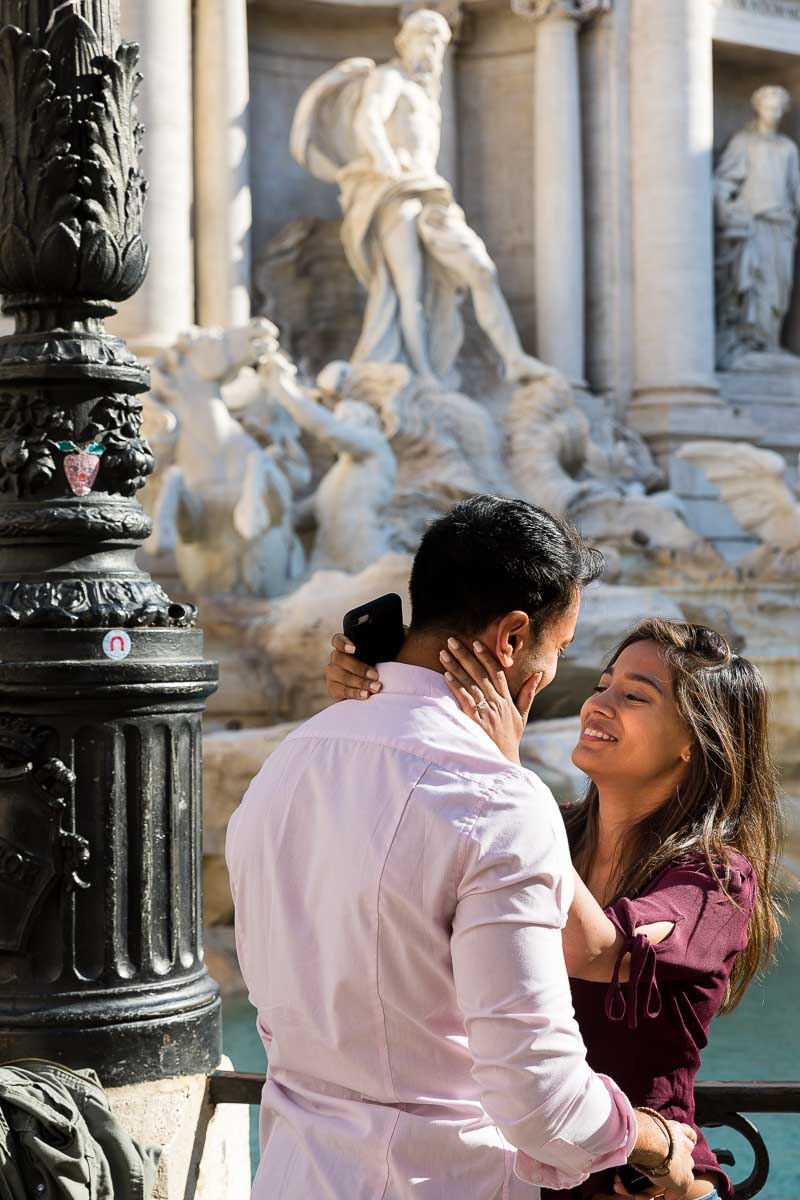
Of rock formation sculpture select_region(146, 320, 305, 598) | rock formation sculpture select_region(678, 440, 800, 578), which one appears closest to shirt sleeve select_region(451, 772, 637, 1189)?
rock formation sculpture select_region(146, 320, 305, 598)

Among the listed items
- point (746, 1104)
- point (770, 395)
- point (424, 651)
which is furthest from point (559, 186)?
point (424, 651)

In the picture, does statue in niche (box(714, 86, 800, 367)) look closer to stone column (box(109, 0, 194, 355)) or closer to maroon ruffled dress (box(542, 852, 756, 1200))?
stone column (box(109, 0, 194, 355))

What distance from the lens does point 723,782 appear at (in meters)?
2.18

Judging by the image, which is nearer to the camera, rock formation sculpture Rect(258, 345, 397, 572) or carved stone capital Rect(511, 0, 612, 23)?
rock formation sculpture Rect(258, 345, 397, 572)

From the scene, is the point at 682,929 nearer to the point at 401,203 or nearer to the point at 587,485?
the point at 587,485

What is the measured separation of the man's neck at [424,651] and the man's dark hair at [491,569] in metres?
0.01

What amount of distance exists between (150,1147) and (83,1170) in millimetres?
345

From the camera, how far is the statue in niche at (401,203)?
45.4 ft

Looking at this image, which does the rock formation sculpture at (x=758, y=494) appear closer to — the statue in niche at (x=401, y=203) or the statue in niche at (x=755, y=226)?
the statue in niche at (x=401, y=203)

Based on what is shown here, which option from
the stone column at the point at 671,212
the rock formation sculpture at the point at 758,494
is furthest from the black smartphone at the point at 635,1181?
the stone column at the point at 671,212

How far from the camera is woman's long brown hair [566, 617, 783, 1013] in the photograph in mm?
2148

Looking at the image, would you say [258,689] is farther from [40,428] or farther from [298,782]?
[298,782]

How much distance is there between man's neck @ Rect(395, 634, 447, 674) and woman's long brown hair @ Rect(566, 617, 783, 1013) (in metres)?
0.52

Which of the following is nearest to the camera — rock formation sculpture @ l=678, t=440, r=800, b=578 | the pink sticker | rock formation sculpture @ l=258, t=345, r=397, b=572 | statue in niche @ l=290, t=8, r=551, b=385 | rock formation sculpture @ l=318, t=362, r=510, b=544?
the pink sticker
